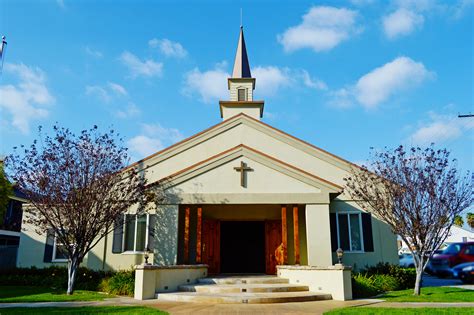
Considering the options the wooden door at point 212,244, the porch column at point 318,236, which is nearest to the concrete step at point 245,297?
the porch column at point 318,236

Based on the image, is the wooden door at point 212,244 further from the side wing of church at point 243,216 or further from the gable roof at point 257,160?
the gable roof at point 257,160

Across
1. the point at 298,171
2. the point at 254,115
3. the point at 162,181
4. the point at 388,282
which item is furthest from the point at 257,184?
the point at 254,115

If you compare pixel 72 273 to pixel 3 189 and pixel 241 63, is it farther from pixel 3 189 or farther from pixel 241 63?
pixel 241 63

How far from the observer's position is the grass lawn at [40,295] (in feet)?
37.8

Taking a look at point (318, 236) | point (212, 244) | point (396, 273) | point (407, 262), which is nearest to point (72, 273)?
point (212, 244)

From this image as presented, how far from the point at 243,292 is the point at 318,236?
411 cm

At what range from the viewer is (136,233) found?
52.6ft

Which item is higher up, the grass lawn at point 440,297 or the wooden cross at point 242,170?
the wooden cross at point 242,170

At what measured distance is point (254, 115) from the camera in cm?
2242

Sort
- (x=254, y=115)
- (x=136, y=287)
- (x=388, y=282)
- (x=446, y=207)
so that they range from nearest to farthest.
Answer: (x=136, y=287), (x=446, y=207), (x=388, y=282), (x=254, y=115)

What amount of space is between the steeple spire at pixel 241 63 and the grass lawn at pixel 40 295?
54.3ft

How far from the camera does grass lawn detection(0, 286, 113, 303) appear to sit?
11.5m

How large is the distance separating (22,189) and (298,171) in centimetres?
1055

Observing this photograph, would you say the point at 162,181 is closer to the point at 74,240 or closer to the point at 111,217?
the point at 111,217
